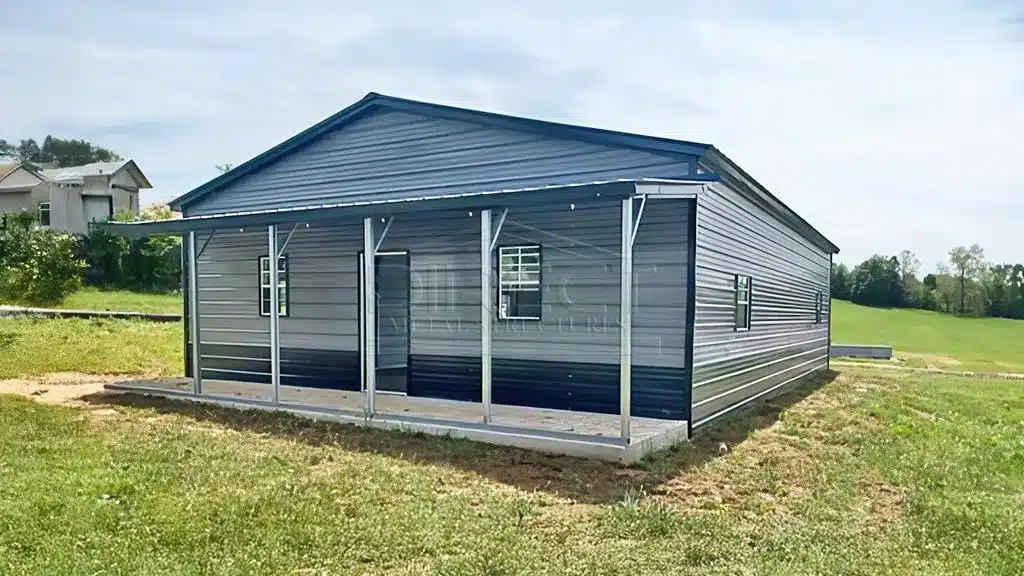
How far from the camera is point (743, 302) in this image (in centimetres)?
1037

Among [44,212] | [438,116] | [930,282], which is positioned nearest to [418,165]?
[438,116]

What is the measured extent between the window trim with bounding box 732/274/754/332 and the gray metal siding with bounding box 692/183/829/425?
6 cm

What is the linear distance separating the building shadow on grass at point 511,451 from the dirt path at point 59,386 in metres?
0.82

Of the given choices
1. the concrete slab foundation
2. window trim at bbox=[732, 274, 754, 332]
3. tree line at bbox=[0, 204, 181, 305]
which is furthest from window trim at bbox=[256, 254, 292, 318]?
tree line at bbox=[0, 204, 181, 305]

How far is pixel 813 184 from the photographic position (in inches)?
1077

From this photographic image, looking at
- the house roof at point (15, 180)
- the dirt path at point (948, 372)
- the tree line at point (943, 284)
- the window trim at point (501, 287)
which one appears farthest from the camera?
the tree line at point (943, 284)

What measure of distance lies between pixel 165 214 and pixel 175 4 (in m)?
31.5

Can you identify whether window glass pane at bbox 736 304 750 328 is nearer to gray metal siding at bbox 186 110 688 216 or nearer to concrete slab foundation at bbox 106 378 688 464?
concrete slab foundation at bbox 106 378 688 464

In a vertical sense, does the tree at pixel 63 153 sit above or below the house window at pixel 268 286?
above

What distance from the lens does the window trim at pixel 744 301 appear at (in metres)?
9.77

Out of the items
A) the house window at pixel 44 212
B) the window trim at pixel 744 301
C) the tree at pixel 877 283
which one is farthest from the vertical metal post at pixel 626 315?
the tree at pixel 877 283

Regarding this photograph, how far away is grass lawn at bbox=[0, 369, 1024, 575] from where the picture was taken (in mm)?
4395

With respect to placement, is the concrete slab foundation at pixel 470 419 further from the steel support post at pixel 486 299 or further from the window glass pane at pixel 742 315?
the window glass pane at pixel 742 315

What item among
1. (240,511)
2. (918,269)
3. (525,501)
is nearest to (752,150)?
(525,501)
